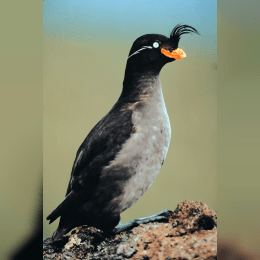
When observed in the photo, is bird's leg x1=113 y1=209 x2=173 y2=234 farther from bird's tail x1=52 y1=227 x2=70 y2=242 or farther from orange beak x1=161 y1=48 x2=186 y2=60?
orange beak x1=161 y1=48 x2=186 y2=60

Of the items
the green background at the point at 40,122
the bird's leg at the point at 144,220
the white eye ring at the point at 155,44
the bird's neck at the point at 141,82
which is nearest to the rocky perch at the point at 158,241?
the bird's leg at the point at 144,220

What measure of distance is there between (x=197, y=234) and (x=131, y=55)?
4.50 ft

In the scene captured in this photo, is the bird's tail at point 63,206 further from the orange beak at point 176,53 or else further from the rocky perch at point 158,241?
the orange beak at point 176,53

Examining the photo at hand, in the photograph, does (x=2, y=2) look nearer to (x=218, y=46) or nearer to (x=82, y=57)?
(x=82, y=57)

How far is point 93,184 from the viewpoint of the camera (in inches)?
73.2

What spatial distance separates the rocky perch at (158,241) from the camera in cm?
187

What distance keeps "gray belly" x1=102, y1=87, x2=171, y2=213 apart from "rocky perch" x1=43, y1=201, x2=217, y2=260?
23 cm

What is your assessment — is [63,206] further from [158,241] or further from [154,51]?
[154,51]

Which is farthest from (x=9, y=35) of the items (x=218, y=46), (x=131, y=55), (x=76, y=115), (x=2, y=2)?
(x=218, y=46)

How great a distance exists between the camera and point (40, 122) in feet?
7.14

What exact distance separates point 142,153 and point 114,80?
643 mm

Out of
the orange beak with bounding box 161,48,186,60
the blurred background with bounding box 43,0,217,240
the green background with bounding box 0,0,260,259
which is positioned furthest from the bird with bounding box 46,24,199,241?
the green background with bounding box 0,0,260,259

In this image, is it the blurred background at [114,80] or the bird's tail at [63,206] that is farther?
the blurred background at [114,80]

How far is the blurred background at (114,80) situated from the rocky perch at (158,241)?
0.67ft
